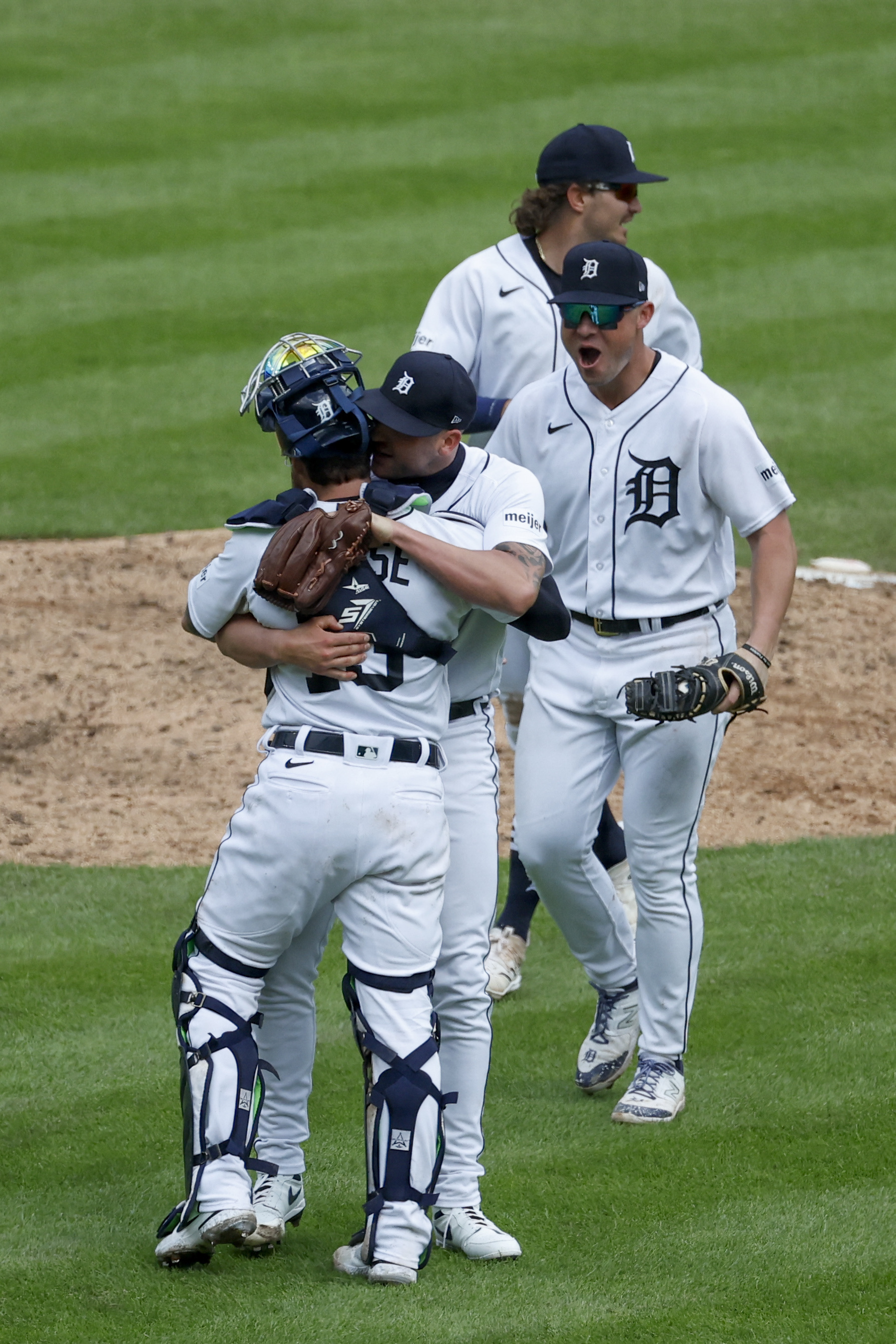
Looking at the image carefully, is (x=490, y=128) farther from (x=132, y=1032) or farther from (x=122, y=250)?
(x=132, y=1032)

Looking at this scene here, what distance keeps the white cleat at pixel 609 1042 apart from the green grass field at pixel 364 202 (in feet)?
18.4

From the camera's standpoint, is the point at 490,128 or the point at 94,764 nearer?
the point at 94,764

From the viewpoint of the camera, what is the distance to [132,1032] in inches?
203

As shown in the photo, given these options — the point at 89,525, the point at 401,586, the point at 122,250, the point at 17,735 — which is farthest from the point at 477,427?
the point at 122,250

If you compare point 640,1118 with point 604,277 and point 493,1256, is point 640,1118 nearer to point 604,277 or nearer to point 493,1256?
point 493,1256

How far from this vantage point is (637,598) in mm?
4730

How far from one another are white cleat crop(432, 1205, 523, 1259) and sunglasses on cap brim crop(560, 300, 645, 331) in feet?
7.08

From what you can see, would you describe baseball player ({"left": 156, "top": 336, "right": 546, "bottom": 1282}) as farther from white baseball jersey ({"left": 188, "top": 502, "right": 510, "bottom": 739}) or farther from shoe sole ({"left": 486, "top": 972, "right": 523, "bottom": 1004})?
shoe sole ({"left": 486, "top": 972, "right": 523, "bottom": 1004})

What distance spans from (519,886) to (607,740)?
1.12m

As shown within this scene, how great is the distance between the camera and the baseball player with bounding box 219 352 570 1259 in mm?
3795

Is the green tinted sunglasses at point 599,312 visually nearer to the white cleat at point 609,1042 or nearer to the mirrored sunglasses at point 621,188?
the mirrored sunglasses at point 621,188

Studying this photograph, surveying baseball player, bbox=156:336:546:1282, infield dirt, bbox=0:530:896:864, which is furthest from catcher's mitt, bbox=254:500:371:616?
infield dirt, bbox=0:530:896:864

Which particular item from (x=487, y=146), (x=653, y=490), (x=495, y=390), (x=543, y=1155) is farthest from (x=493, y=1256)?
(x=487, y=146)

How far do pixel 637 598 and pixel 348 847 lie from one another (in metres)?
1.43
